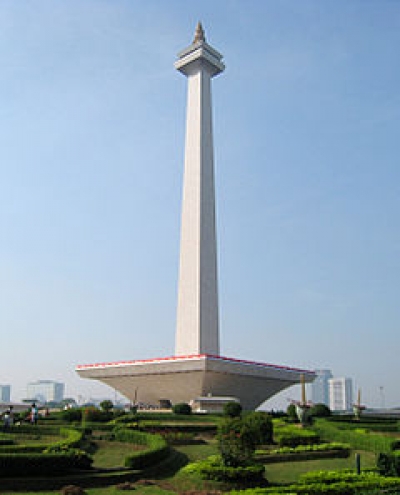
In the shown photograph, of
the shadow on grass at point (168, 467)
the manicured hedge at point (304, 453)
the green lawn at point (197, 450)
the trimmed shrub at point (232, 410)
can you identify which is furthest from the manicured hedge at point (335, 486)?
the trimmed shrub at point (232, 410)

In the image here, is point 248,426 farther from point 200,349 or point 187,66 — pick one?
point 187,66

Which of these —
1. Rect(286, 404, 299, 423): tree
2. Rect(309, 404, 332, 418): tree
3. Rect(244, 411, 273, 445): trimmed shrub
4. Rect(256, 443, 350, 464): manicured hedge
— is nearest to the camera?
Rect(256, 443, 350, 464): manicured hedge

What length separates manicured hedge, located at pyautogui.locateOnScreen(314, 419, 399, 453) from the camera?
15586 mm

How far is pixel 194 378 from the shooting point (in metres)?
33.1

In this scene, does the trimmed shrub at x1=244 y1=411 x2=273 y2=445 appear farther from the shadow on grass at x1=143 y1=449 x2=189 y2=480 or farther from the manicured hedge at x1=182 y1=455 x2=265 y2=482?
the manicured hedge at x1=182 y1=455 x2=265 y2=482

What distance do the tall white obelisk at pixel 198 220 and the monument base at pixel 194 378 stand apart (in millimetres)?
2594

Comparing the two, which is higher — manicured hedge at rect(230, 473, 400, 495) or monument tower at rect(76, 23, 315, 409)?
monument tower at rect(76, 23, 315, 409)

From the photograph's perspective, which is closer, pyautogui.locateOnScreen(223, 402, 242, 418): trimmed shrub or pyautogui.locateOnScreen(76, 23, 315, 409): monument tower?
pyautogui.locateOnScreen(223, 402, 242, 418): trimmed shrub

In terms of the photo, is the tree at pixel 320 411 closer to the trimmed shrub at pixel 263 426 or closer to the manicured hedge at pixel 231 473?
the trimmed shrub at pixel 263 426

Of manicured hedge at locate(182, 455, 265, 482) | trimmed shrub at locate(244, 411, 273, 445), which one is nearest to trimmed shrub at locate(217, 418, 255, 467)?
manicured hedge at locate(182, 455, 265, 482)

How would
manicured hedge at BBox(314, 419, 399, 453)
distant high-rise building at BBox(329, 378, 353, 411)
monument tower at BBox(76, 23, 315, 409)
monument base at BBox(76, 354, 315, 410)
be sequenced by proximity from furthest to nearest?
distant high-rise building at BBox(329, 378, 353, 411) → monument tower at BBox(76, 23, 315, 409) → monument base at BBox(76, 354, 315, 410) → manicured hedge at BBox(314, 419, 399, 453)

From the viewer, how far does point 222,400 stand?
104ft

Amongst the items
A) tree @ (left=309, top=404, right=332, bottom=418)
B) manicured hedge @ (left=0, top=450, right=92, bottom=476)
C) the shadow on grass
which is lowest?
the shadow on grass

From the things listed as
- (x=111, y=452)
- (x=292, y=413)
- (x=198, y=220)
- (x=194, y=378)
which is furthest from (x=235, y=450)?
(x=198, y=220)
